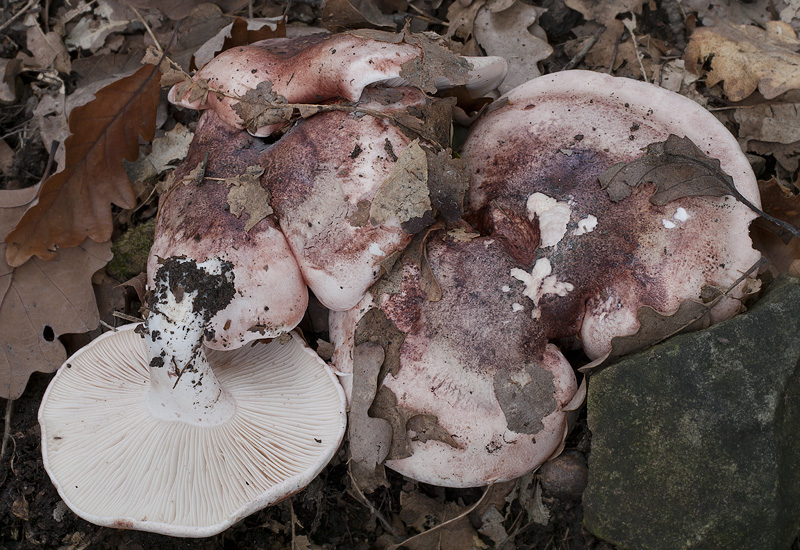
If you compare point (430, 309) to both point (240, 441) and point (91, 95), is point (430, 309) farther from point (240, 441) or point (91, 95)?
point (91, 95)

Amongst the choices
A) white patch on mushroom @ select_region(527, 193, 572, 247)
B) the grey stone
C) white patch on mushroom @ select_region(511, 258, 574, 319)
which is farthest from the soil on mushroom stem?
white patch on mushroom @ select_region(527, 193, 572, 247)

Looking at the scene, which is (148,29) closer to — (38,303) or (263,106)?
(263,106)

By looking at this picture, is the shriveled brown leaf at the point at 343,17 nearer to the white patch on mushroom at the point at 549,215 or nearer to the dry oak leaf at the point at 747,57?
the white patch on mushroom at the point at 549,215

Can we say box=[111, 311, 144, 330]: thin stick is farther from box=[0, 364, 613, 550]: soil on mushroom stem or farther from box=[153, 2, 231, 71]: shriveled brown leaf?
box=[153, 2, 231, 71]: shriveled brown leaf

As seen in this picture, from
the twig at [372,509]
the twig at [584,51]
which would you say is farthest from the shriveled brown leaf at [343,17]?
the twig at [372,509]

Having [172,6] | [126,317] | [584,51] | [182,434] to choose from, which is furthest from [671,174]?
[172,6]

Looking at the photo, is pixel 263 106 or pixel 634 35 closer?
pixel 263 106
